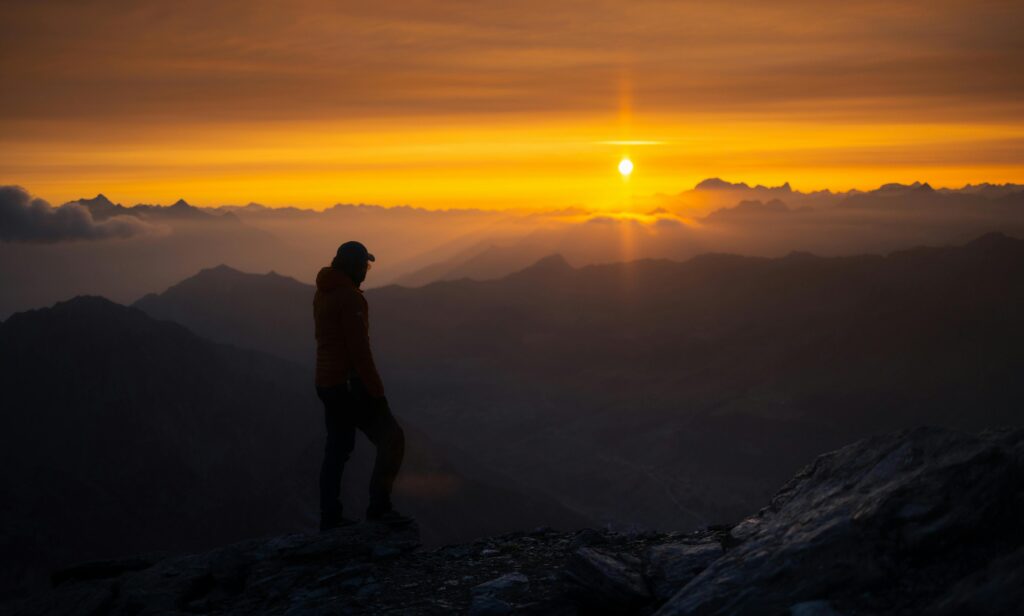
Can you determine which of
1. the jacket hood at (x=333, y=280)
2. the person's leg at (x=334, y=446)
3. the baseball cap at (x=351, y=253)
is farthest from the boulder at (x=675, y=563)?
the baseball cap at (x=351, y=253)

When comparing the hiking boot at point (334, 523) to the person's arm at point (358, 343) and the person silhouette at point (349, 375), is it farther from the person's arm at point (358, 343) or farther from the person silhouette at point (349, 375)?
A: the person's arm at point (358, 343)

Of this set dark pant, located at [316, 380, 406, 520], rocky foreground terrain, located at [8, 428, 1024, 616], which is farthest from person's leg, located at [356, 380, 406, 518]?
rocky foreground terrain, located at [8, 428, 1024, 616]

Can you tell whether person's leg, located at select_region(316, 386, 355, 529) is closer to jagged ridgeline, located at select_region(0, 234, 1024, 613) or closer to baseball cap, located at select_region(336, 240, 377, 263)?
baseball cap, located at select_region(336, 240, 377, 263)

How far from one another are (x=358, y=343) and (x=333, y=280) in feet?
3.46

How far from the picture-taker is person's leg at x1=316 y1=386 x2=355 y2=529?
1253 centimetres

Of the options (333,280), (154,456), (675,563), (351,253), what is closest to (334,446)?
(333,280)

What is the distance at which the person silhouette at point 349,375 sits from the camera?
481 inches

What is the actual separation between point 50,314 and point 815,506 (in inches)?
5796

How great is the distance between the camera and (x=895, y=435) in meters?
9.62

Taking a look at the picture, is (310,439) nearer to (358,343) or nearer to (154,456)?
(154,456)

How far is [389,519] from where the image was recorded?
42.7 feet

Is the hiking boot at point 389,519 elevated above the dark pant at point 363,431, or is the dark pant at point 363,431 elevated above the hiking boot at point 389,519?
the dark pant at point 363,431

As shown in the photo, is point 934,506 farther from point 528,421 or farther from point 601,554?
point 528,421

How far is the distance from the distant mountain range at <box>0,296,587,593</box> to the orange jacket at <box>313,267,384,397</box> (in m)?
85.6
